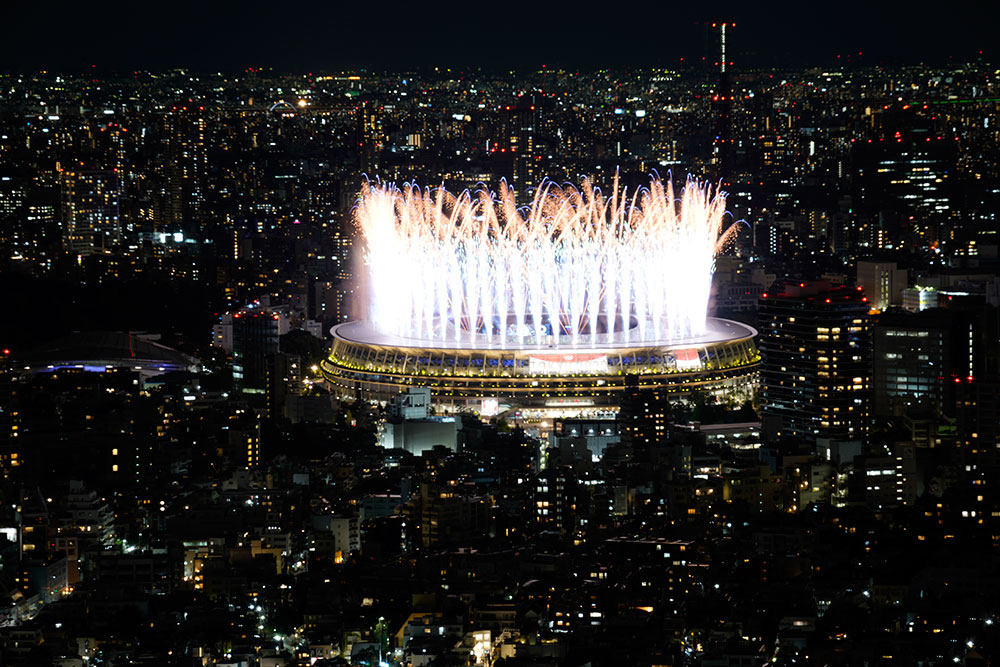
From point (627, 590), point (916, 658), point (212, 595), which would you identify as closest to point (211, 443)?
point (212, 595)

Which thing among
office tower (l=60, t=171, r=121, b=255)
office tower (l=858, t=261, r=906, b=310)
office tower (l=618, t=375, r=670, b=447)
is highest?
office tower (l=60, t=171, r=121, b=255)

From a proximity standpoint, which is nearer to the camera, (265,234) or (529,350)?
(529,350)

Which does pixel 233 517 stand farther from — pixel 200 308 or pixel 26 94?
pixel 26 94

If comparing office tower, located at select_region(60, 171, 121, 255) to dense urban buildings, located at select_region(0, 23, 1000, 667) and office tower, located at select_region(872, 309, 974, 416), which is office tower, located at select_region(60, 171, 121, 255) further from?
office tower, located at select_region(872, 309, 974, 416)

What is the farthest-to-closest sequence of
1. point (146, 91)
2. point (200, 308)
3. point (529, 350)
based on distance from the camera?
point (146, 91), point (200, 308), point (529, 350)

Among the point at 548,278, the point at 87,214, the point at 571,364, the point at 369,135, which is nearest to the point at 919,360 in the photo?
the point at 571,364

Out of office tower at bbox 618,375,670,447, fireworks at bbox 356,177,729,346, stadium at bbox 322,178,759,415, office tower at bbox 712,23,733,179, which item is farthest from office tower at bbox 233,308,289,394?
office tower at bbox 712,23,733,179
